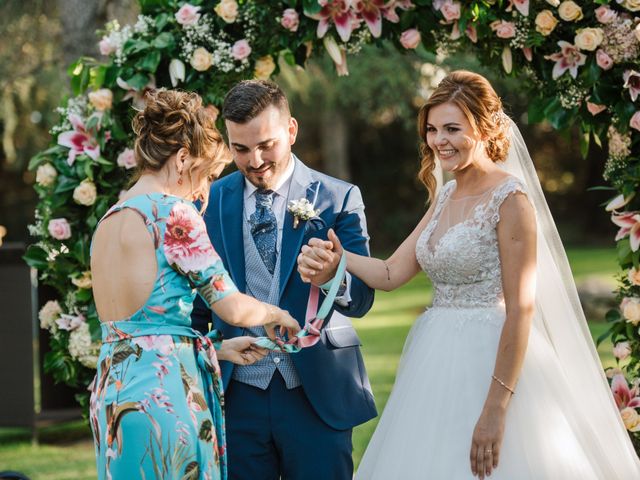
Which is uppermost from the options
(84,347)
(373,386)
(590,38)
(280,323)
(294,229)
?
(590,38)

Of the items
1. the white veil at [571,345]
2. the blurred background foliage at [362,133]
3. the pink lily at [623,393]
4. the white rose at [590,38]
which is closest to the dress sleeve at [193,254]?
the white veil at [571,345]

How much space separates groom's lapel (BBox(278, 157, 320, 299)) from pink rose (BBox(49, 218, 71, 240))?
164 centimetres

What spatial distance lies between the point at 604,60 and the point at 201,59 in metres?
2.01

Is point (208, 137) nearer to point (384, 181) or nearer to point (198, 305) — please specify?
point (198, 305)

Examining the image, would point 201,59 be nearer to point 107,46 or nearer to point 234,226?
point 107,46

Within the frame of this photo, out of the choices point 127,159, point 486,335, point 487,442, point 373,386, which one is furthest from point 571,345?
point 373,386

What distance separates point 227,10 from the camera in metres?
4.56

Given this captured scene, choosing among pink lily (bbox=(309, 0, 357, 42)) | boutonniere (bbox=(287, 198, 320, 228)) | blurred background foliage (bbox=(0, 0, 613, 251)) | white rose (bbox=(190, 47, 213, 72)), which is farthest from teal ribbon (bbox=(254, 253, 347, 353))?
blurred background foliage (bbox=(0, 0, 613, 251))

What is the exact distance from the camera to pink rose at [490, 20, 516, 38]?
4.34 meters

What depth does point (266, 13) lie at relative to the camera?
15.3 feet

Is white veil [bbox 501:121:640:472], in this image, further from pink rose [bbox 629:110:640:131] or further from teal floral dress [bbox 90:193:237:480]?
teal floral dress [bbox 90:193:237:480]

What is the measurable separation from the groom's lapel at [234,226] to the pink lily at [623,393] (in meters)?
2.01

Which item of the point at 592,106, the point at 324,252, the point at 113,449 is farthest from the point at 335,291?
the point at 592,106

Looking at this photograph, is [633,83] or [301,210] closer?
[301,210]
